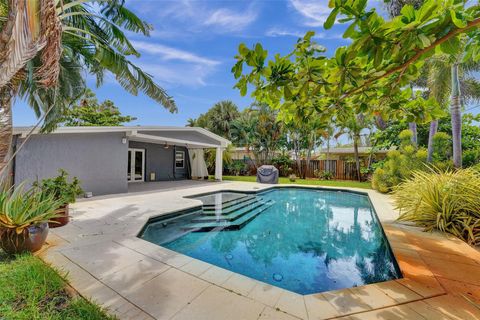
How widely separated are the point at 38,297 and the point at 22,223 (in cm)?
173

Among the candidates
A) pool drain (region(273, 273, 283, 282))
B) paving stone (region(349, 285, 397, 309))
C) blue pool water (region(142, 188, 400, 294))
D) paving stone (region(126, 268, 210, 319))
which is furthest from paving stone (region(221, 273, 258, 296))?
paving stone (region(349, 285, 397, 309))

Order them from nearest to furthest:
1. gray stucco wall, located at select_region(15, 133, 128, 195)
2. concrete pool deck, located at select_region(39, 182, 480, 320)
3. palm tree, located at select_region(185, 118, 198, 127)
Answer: concrete pool deck, located at select_region(39, 182, 480, 320), gray stucco wall, located at select_region(15, 133, 128, 195), palm tree, located at select_region(185, 118, 198, 127)

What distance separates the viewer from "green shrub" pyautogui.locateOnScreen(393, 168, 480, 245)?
5.18m

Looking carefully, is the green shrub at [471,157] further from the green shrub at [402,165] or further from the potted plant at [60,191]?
the potted plant at [60,191]

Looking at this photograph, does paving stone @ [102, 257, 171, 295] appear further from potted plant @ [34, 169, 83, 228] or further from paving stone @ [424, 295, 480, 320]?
paving stone @ [424, 295, 480, 320]

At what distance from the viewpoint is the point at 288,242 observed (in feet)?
19.3

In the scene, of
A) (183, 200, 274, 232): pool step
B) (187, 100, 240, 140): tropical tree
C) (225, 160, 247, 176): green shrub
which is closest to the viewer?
(183, 200, 274, 232): pool step

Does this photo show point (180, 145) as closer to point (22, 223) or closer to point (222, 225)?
point (222, 225)

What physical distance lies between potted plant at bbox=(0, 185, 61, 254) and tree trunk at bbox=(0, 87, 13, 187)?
1.84 ft

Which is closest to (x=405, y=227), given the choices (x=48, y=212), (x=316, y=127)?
(x=316, y=127)

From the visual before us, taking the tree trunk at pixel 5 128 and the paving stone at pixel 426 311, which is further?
the tree trunk at pixel 5 128

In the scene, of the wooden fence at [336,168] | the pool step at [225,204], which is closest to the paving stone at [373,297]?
the pool step at [225,204]

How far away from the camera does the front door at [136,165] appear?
53.1ft

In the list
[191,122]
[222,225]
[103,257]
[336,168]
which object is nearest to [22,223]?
[103,257]
